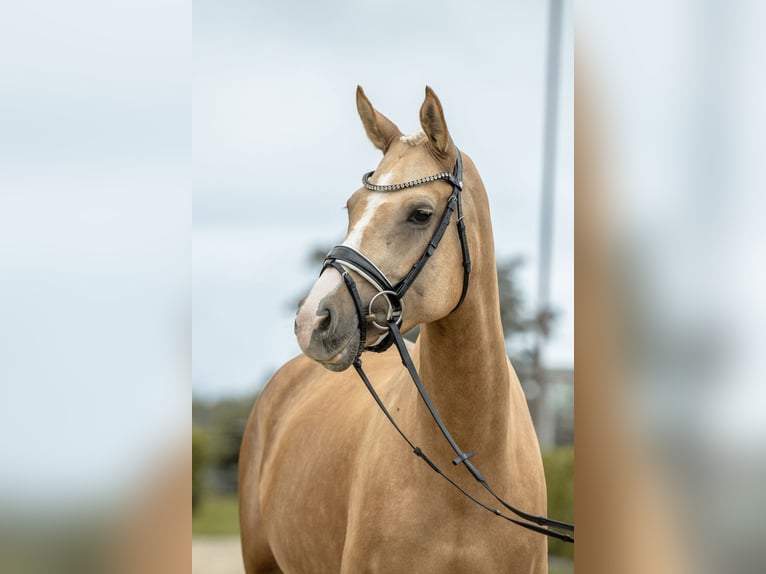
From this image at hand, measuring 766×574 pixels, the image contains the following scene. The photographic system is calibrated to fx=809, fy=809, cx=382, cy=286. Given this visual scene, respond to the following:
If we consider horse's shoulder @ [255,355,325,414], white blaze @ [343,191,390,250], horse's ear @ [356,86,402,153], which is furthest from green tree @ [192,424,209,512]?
white blaze @ [343,191,390,250]

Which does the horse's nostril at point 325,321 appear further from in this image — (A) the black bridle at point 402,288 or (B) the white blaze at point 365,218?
(B) the white blaze at point 365,218

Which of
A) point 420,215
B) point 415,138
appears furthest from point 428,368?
point 415,138

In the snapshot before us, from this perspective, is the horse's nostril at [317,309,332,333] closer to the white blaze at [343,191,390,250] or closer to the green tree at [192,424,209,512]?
the white blaze at [343,191,390,250]

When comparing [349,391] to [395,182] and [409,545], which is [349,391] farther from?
[395,182]

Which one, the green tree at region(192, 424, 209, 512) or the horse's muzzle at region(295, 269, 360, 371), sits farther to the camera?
the green tree at region(192, 424, 209, 512)

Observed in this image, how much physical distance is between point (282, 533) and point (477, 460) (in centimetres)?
159

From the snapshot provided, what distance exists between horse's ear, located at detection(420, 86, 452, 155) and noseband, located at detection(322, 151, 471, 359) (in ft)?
0.24

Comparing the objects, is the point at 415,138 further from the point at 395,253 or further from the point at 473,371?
the point at 473,371

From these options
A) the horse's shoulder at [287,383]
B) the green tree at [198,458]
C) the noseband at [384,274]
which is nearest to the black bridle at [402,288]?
the noseband at [384,274]

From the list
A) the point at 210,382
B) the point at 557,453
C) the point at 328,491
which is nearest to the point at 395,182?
the point at 328,491

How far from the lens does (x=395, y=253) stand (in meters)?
2.21

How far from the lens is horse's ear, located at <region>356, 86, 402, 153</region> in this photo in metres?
2.51

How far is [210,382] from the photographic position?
9.48m

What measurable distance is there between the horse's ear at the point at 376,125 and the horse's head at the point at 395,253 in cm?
13
